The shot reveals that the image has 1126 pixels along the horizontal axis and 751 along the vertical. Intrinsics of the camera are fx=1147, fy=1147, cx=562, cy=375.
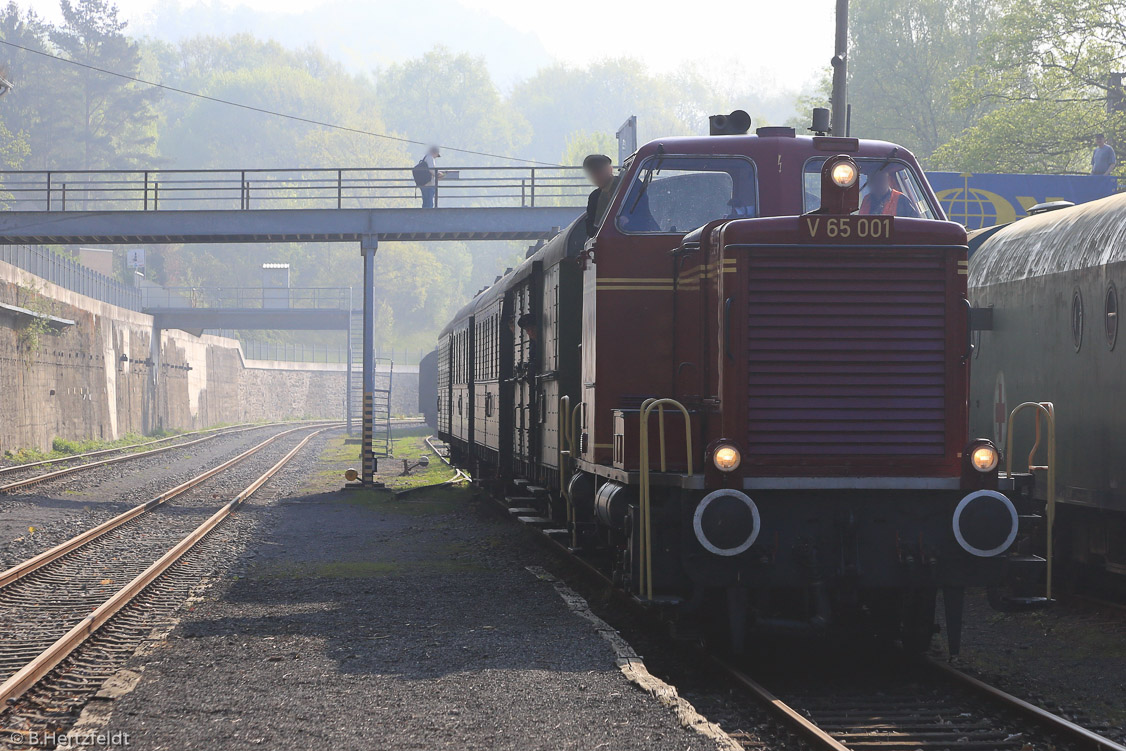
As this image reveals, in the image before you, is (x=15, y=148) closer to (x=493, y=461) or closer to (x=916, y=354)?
(x=493, y=461)

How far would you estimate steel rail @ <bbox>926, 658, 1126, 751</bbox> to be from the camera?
5.48 metres

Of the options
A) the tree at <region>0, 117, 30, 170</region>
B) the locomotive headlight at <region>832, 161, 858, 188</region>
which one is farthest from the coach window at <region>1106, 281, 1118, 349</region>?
the tree at <region>0, 117, 30, 170</region>

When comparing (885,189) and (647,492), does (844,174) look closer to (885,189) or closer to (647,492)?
(885,189)

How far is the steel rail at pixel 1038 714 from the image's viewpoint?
216 inches

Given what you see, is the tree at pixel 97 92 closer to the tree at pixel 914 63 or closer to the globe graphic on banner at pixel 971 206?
the tree at pixel 914 63

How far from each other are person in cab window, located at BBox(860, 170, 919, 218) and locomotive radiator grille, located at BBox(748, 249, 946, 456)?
48.6 inches

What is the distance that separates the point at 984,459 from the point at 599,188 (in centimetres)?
378

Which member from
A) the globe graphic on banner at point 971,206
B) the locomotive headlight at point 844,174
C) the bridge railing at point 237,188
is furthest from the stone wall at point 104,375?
the locomotive headlight at point 844,174

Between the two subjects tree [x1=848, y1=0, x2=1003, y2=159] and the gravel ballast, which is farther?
tree [x1=848, y1=0, x2=1003, y2=159]

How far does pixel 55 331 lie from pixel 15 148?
125 ft

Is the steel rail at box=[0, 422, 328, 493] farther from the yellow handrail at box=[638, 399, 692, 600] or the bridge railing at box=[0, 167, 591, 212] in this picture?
the yellow handrail at box=[638, 399, 692, 600]

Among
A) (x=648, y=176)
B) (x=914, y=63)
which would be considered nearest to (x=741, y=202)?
(x=648, y=176)

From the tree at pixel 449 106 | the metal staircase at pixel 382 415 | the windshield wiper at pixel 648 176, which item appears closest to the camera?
the windshield wiper at pixel 648 176

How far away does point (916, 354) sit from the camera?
23.0 ft
